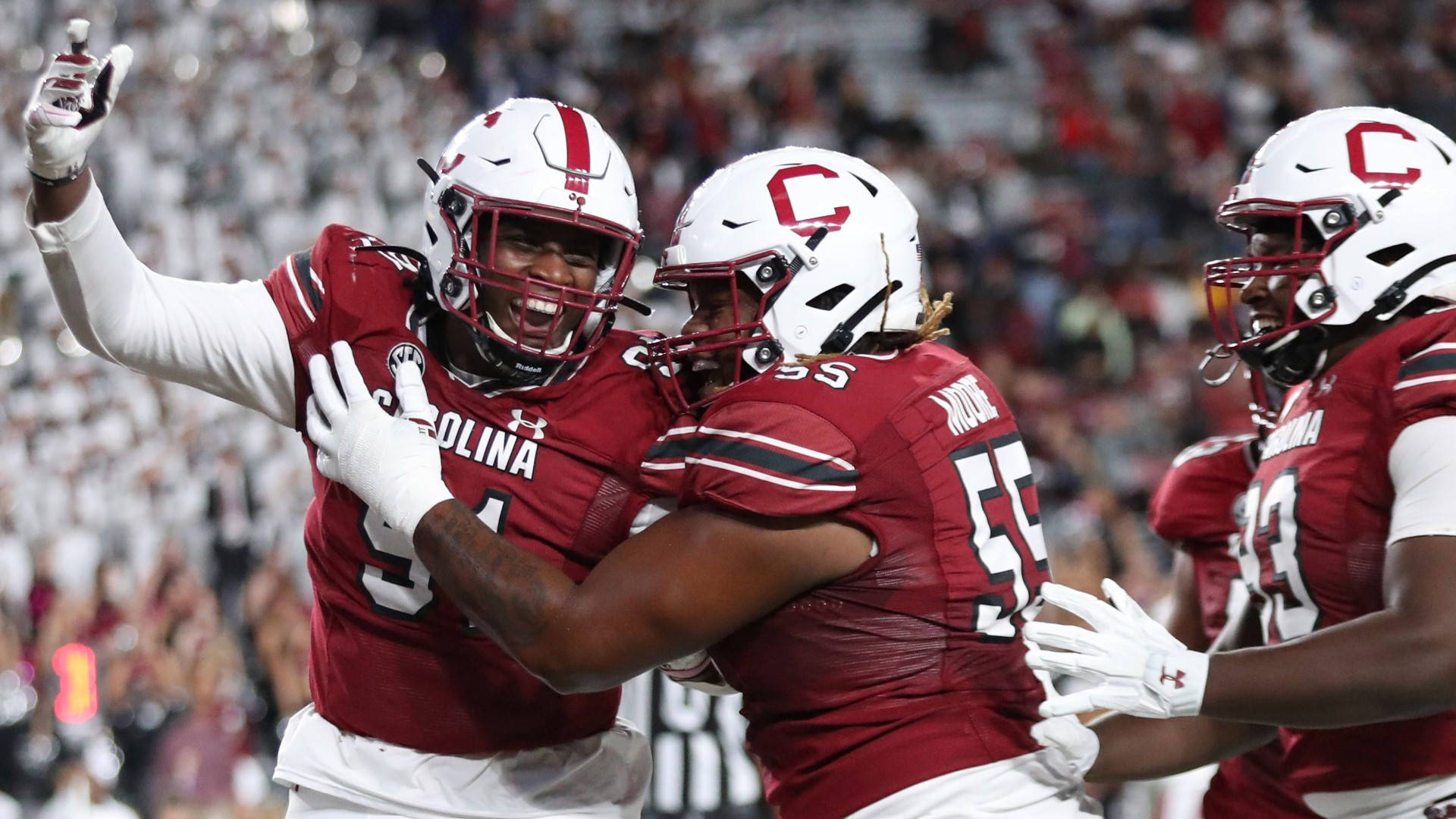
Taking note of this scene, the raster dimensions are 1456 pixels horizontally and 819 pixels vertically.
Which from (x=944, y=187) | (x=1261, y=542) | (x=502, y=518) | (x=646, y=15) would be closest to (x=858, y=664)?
(x=502, y=518)

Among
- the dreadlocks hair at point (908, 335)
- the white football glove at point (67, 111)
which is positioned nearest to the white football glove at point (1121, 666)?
the dreadlocks hair at point (908, 335)

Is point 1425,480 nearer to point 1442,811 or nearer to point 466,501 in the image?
point 1442,811

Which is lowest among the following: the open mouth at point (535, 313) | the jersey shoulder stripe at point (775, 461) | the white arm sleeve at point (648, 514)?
the white arm sleeve at point (648, 514)

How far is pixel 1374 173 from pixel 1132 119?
29.8ft

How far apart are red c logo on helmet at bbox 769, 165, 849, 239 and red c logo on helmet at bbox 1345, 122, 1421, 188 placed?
928mm

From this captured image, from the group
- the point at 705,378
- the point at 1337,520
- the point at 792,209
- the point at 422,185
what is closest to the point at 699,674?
the point at 705,378

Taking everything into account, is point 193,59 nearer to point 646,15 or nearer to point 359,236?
point 646,15

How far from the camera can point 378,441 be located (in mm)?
2555

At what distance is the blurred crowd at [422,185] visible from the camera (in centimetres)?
758

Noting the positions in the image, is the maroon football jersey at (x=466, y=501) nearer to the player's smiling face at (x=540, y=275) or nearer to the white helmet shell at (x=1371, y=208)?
the player's smiling face at (x=540, y=275)

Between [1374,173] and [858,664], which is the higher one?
[1374,173]

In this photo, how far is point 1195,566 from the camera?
3.46 meters

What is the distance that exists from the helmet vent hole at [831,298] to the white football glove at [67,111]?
122 cm

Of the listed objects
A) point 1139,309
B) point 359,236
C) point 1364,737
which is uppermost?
point 359,236
